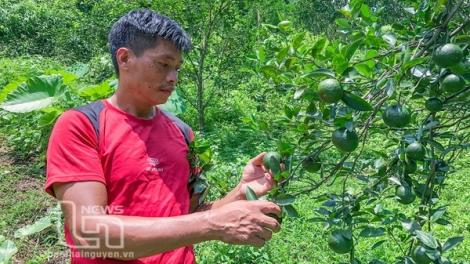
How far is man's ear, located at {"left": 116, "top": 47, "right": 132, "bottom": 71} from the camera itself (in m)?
1.33

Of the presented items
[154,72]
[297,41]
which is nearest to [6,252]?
[154,72]

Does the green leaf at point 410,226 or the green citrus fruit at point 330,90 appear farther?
the green leaf at point 410,226

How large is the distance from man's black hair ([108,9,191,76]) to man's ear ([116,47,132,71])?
0.05 feet

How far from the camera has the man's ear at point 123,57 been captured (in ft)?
4.37

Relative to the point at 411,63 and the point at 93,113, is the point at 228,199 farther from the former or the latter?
the point at 411,63

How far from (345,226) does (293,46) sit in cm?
50

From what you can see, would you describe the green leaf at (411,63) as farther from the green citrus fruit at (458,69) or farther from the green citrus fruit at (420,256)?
the green citrus fruit at (420,256)

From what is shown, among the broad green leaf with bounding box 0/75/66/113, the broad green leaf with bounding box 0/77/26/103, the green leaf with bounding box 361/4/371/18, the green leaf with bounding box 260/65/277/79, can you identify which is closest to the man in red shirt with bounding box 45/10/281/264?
the green leaf with bounding box 260/65/277/79

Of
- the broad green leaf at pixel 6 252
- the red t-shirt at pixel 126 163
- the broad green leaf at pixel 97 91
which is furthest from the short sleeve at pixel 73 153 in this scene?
the broad green leaf at pixel 97 91

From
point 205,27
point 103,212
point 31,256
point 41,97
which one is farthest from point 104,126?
point 205,27

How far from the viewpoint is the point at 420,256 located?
106 centimetres

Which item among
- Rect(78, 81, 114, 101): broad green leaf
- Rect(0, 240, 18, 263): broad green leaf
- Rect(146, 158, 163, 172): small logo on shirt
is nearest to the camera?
Rect(146, 158, 163, 172): small logo on shirt

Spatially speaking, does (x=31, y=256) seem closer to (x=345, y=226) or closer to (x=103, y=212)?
(x=103, y=212)

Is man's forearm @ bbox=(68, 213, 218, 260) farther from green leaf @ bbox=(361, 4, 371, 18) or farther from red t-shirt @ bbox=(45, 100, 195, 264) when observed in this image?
green leaf @ bbox=(361, 4, 371, 18)
